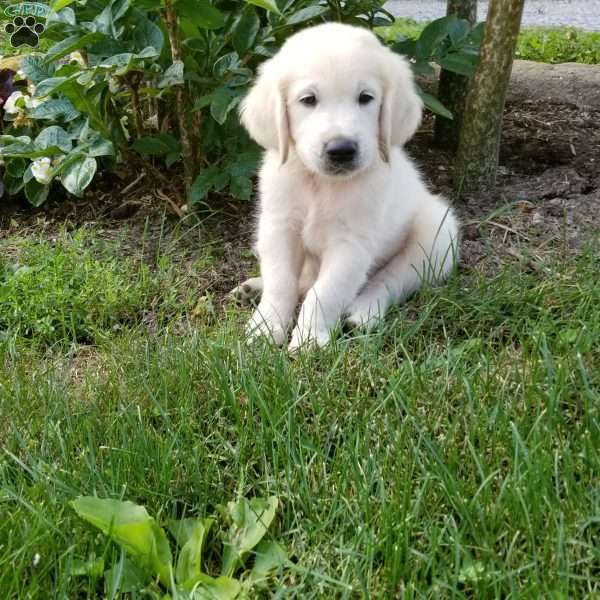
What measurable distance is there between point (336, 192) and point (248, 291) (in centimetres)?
59

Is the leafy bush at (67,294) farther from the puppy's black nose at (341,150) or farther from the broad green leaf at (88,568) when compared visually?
the broad green leaf at (88,568)

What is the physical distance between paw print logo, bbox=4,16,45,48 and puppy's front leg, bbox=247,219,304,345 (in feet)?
5.58

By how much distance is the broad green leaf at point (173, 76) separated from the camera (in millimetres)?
3211

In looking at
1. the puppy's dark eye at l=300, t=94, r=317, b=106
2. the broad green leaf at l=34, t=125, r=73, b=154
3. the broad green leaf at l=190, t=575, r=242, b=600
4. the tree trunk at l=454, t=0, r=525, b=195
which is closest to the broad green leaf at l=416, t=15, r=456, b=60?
the tree trunk at l=454, t=0, r=525, b=195

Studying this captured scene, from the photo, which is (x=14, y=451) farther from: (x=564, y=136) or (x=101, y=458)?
(x=564, y=136)

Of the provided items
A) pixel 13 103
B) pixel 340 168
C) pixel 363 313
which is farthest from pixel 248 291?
pixel 13 103

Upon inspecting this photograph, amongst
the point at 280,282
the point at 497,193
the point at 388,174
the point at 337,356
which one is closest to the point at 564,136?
the point at 497,193

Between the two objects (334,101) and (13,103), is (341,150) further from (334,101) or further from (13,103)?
(13,103)

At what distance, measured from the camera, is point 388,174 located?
115 inches

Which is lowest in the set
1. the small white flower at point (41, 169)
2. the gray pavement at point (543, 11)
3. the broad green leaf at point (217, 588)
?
the gray pavement at point (543, 11)

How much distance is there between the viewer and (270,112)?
2.76m

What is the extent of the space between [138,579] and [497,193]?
2.73m

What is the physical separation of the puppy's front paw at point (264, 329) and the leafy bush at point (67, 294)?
0.49 metres

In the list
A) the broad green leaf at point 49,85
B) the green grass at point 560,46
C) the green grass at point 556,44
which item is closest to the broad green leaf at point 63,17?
the broad green leaf at point 49,85
